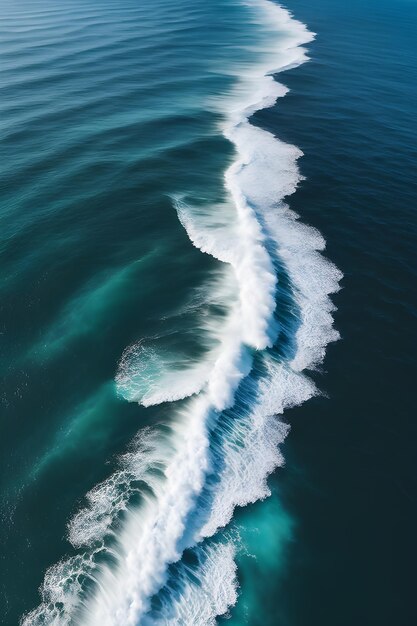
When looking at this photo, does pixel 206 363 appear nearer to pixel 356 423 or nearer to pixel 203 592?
pixel 356 423

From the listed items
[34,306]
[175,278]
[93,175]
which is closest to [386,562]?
[175,278]

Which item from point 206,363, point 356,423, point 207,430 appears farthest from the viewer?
point 206,363

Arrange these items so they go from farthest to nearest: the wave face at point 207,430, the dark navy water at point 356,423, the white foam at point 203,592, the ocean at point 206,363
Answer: the ocean at point 206,363
the dark navy water at point 356,423
the wave face at point 207,430
the white foam at point 203,592

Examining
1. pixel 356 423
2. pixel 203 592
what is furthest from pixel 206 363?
pixel 203 592

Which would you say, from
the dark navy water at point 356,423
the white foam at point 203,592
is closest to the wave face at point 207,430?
the white foam at point 203,592

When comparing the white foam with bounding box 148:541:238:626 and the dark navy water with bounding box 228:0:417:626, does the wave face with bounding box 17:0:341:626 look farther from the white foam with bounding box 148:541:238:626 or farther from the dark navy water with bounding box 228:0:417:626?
the dark navy water with bounding box 228:0:417:626

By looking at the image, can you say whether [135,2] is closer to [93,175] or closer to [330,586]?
[93,175]

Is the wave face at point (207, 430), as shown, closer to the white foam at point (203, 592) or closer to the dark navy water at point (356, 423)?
the white foam at point (203, 592)
